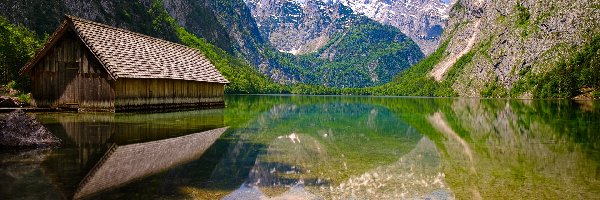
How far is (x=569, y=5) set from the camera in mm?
160000

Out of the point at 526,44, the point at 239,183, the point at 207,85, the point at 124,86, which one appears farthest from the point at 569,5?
the point at 239,183

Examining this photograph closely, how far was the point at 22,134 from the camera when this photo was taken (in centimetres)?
1642

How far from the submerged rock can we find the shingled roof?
17.4m

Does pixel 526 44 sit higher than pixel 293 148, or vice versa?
pixel 526 44

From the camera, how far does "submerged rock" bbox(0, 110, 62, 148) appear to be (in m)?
16.0

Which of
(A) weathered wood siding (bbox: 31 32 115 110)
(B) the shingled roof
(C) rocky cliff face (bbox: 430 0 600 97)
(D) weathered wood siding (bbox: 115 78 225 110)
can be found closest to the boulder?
(A) weathered wood siding (bbox: 31 32 115 110)

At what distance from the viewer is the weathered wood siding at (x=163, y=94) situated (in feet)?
119

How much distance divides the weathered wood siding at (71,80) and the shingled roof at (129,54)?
839 mm

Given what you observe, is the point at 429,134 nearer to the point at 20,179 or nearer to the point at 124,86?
the point at 20,179

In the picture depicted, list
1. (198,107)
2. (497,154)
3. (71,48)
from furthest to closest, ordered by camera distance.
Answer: (198,107) < (71,48) < (497,154)

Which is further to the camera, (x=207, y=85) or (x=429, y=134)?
(x=207, y=85)

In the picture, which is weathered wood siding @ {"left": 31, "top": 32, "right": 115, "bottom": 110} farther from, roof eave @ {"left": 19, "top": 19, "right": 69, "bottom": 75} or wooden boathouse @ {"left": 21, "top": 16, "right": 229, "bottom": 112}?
roof eave @ {"left": 19, "top": 19, "right": 69, "bottom": 75}

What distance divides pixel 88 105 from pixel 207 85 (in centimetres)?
1520

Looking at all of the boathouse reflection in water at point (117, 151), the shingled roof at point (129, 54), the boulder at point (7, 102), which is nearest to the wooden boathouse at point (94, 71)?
the shingled roof at point (129, 54)
